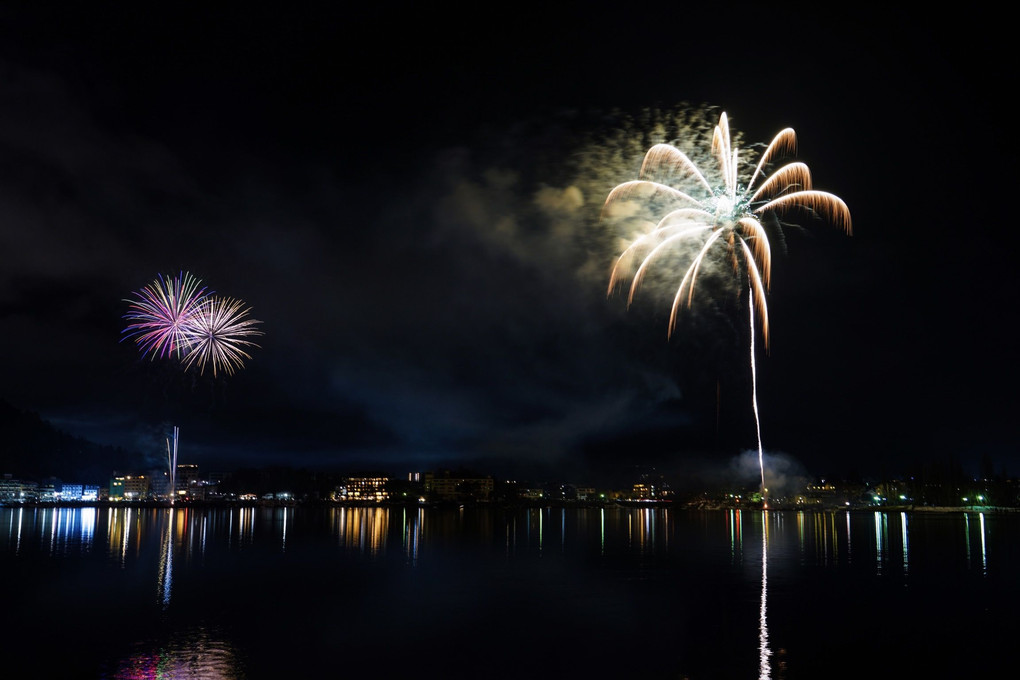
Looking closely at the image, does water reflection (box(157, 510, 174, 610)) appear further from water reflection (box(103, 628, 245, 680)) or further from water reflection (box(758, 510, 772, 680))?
water reflection (box(758, 510, 772, 680))

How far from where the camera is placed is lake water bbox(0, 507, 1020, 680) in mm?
15703

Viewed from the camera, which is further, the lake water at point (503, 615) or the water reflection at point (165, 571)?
the water reflection at point (165, 571)

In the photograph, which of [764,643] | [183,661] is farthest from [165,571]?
[764,643]

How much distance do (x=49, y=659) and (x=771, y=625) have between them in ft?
57.1

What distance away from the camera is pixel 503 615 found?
21125 mm

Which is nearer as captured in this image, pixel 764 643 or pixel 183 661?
pixel 183 661

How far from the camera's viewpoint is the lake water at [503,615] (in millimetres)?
15703

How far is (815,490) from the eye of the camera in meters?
168

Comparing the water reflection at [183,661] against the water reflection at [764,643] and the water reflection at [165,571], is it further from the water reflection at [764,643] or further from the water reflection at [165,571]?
the water reflection at [764,643]

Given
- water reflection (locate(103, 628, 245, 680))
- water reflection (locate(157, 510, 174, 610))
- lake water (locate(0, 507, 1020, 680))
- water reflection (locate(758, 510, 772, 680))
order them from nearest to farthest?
water reflection (locate(103, 628, 245, 680)), water reflection (locate(758, 510, 772, 680)), lake water (locate(0, 507, 1020, 680)), water reflection (locate(157, 510, 174, 610))

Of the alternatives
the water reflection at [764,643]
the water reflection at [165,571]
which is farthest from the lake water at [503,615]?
the water reflection at [165,571]

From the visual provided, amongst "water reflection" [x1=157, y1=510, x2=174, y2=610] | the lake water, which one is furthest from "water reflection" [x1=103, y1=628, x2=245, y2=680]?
"water reflection" [x1=157, y1=510, x2=174, y2=610]

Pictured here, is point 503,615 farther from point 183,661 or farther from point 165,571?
point 165,571

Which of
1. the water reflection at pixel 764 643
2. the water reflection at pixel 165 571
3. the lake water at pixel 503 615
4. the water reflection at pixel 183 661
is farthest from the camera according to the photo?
the water reflection at pixel 165 571
